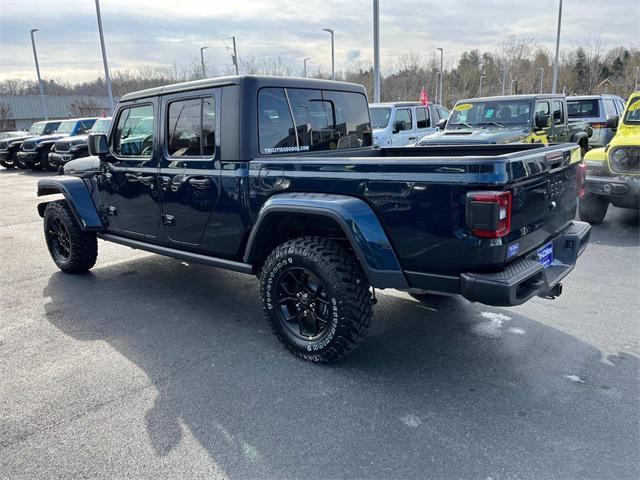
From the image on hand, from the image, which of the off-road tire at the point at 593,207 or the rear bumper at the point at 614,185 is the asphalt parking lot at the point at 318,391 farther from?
the off-road tire at the point at 593,207

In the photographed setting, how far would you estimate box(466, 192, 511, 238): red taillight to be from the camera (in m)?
2.59

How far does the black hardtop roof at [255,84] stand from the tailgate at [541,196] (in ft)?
6.38

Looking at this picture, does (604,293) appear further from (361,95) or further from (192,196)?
(192,196)

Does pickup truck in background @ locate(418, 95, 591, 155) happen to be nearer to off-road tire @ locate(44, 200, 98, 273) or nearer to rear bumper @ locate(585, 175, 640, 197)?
rear bumper @ locate(585, 175, 640, 197)

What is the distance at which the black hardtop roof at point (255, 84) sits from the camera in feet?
12.2

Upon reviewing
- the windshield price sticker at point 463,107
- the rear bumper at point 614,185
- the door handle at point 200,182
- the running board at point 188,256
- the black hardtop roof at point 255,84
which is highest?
the black hardtop roof at point 255,84

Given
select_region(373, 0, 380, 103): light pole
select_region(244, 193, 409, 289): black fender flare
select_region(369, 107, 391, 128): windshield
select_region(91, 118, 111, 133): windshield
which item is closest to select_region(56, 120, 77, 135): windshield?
select_region(91, 118, 111, 133): windshield

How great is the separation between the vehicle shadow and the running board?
1.74 feet

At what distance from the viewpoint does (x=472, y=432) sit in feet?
8.82

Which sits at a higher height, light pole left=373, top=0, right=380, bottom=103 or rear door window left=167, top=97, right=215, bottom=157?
light pole left=373, top=0, right=380, bottom=103

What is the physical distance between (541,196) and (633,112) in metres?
5.91

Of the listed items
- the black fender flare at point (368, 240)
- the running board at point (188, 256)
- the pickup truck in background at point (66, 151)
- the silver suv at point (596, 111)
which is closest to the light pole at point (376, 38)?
the silver suv at point (596, 111)

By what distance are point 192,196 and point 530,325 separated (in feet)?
9.64

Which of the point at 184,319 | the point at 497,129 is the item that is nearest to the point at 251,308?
the point at 184,319
